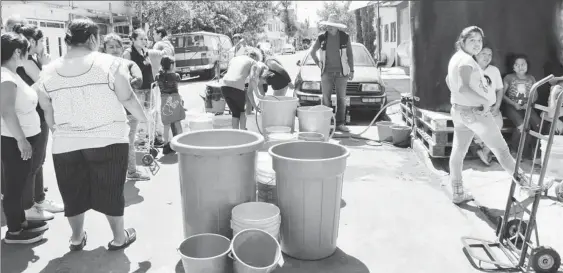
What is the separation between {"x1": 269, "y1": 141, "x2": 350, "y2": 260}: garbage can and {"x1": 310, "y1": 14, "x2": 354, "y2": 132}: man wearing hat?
16.3 ft

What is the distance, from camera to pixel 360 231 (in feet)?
14.8

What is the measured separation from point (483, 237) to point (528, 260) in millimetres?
729

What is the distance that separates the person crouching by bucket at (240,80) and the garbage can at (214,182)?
10.3 feet

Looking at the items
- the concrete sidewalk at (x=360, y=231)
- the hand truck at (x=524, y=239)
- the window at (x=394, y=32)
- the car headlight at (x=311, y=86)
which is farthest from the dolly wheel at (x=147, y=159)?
the window at (x=394, y=32)

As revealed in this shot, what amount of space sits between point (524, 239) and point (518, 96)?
3.45 m

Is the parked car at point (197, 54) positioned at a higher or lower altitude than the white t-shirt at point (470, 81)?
higher

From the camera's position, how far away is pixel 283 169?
3693 mm

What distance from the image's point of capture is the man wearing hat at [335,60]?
28.6ft

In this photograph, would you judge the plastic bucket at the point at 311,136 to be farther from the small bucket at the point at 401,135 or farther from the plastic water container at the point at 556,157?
the small bucket at the point at 401,135

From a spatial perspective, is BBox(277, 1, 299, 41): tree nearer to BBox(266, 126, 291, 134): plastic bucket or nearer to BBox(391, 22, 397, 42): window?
BBox(391, 22, 397, 42): window

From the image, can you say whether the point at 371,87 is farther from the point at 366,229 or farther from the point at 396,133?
the point at 366,229

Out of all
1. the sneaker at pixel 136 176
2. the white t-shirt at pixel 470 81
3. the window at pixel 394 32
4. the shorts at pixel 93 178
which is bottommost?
the sneaker at pixel 136 176

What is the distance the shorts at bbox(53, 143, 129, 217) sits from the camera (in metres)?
3.73

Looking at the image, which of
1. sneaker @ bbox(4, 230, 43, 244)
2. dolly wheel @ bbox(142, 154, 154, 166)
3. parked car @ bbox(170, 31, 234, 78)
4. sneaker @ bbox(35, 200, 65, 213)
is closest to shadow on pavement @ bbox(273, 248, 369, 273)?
sneaker @ bbox(4, 230, 43, 244)
